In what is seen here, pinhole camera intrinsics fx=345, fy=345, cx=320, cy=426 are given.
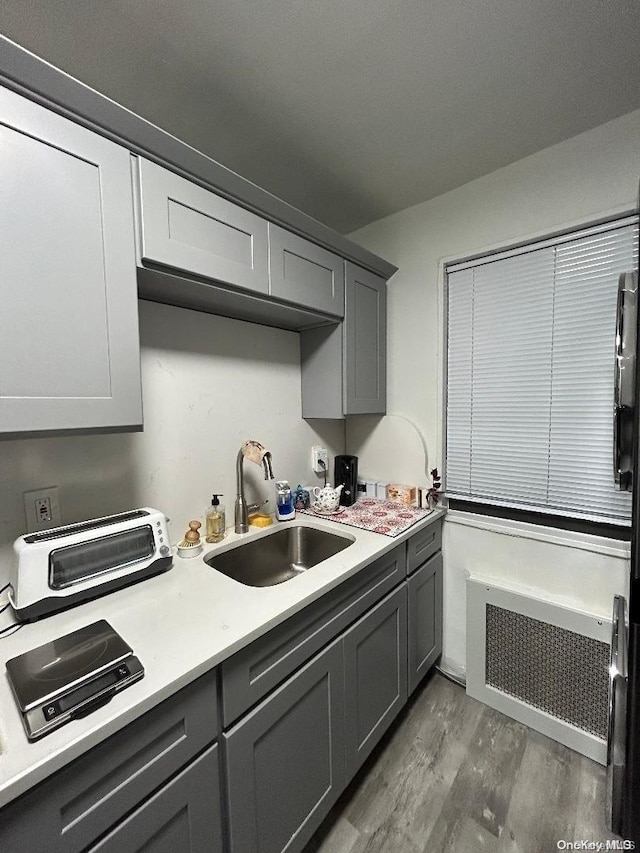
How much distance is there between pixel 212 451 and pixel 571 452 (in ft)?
5.05

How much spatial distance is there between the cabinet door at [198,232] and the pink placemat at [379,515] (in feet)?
3.50

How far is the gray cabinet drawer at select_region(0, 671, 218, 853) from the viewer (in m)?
0.55

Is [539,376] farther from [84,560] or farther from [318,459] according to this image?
[84,560]

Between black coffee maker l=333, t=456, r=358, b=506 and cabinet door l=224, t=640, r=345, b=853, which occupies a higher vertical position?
black coffee maker l=333, t=456, r=358, b=506

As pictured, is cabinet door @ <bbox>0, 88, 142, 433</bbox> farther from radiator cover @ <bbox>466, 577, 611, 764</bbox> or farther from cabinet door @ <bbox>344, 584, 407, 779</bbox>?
radiator cover @ <bbox>466, 577, 611, 764</bbox>

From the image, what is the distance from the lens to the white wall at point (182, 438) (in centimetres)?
108

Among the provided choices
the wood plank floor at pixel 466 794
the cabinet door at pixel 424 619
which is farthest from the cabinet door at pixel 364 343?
the wood plank floor at pixel 466 794

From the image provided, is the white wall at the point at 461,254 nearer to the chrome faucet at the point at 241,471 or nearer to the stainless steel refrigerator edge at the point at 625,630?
the stainless steel refrigerator edge at the point at 625,630

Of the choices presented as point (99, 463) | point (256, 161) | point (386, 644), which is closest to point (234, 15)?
point (256, 161)

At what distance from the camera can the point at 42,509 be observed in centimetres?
105

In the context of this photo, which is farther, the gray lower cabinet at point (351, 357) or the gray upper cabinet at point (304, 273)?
the gray lower cabinet at point (351, 357)

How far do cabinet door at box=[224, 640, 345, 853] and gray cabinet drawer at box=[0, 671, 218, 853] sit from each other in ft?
0.46

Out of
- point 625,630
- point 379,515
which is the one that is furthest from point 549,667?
point 379,515

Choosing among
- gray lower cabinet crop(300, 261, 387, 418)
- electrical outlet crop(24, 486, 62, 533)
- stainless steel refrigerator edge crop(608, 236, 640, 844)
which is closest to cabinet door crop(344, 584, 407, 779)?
stainless steel refrigerator edge crop(608, 236, 640, 844)
